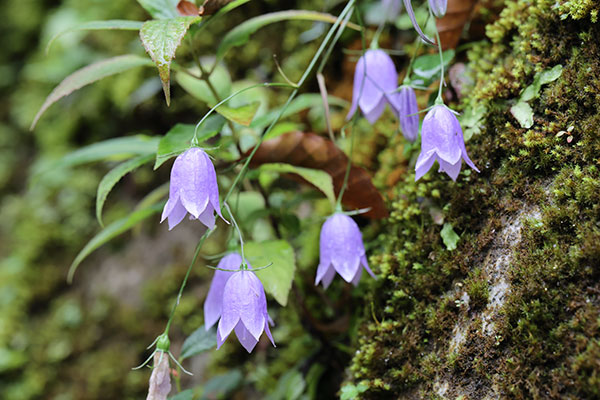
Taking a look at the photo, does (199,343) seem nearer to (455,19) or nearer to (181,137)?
Result: (181,137)

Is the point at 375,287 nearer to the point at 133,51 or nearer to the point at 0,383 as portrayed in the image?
the point at 133,51

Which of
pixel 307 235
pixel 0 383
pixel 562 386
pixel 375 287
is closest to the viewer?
pixel 562 386

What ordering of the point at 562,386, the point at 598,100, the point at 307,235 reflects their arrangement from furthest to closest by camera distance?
the point at 307,235
the point at 598,100
the point at 562,386

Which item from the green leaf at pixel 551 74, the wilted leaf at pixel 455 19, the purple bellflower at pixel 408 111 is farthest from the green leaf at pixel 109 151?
the green leaf at pixel 551 74

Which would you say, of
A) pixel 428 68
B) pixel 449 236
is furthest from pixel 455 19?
pixel 449 236

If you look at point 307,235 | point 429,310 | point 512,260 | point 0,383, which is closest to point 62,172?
point 0,383
